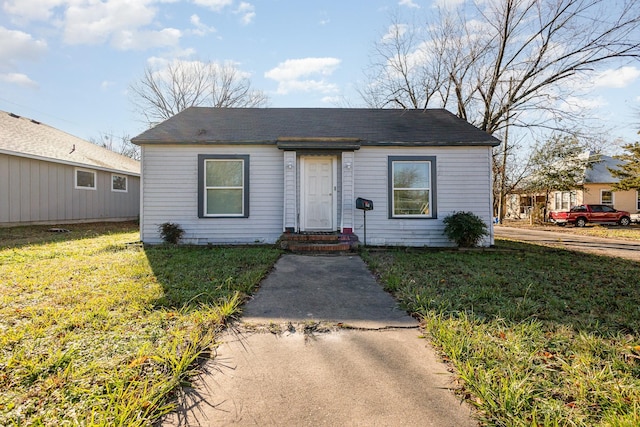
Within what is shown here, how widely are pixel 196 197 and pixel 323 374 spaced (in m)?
6.98

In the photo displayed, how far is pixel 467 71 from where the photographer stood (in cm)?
1178

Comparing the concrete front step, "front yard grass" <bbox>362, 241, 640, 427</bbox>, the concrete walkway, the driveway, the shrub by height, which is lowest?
the concrete walkway

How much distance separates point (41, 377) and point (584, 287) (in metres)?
6.07

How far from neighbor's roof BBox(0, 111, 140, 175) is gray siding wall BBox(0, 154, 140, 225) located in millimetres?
370

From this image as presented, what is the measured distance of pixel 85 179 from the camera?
13.0 m

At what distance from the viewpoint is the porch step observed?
23.0 ft

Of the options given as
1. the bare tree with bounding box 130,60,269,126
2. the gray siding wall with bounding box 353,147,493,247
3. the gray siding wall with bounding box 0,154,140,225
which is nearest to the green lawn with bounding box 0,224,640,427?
the gray siding wall with bounding box 353,147,493,247

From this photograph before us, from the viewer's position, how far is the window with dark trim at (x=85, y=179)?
12.6m

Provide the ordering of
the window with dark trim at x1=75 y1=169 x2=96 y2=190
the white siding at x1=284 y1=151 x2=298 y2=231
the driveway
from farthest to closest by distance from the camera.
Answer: the window with dark trim at x1=75 y1=169 x2=96 y2=190 < the white siding at x1=284 y1=151 x2=298 y2=231 < the driveway

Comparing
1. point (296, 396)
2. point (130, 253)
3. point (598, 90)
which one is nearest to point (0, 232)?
point (130, 253)

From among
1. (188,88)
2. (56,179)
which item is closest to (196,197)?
(56,179)

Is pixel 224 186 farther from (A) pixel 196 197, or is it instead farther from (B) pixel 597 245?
(B) pixel 597 245

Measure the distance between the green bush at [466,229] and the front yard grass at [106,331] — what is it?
499 centimetres

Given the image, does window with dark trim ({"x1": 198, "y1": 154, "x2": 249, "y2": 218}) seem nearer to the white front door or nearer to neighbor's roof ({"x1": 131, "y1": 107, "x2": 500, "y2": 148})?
neighbor's roof ({"x1": 131, "y1": 107, "x2": 500, "y2": 148})
